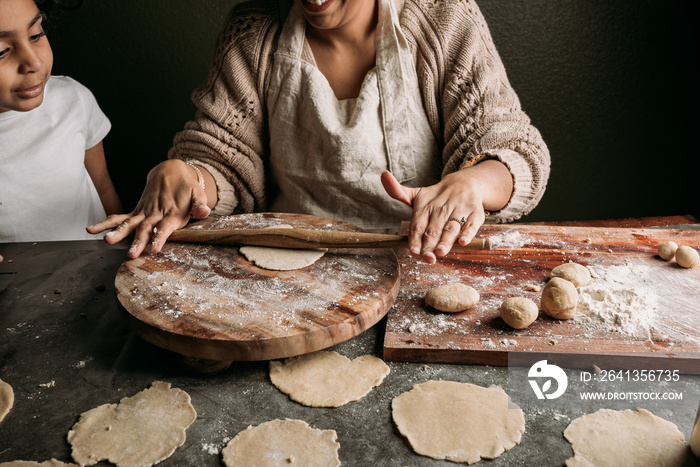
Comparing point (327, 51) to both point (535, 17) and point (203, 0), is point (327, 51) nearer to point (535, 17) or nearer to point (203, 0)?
point (203, 0)

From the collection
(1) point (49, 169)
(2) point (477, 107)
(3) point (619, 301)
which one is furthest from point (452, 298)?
(1) point (49, 169)

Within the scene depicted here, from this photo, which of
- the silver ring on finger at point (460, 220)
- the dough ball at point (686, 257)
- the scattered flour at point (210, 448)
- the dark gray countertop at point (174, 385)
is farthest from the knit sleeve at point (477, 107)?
the scattered flour at point (210, 448)

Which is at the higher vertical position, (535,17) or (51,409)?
(535,17)

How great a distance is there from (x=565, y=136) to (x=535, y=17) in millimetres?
618

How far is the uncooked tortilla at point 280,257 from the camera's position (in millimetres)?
1161

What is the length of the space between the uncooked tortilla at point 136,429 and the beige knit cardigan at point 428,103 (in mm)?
850

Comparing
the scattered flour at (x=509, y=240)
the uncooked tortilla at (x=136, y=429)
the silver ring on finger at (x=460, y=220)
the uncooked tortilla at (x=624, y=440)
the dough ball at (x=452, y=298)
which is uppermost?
the silver ring on finger at (x=460, y=220)

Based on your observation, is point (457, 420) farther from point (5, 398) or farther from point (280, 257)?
point (5, 398)

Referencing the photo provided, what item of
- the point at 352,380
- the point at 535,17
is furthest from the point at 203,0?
the point at 352,380

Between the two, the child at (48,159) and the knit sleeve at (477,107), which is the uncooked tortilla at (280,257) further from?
the child at (48,159)

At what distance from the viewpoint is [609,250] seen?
52.5 inches

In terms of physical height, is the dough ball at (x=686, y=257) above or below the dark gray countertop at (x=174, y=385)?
above

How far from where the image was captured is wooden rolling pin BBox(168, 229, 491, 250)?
1.17 metres

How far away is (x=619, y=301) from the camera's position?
3.56 feet
